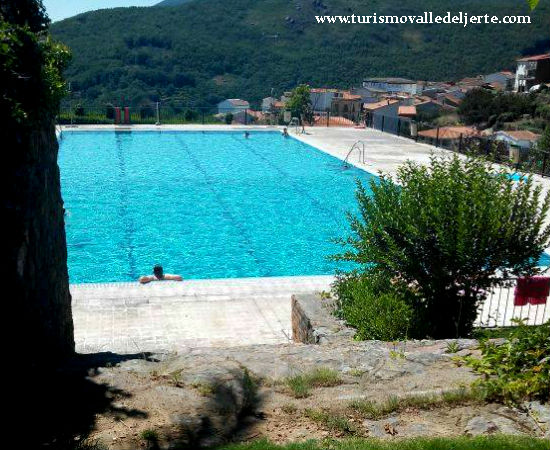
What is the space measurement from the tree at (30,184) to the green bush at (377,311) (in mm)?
3538

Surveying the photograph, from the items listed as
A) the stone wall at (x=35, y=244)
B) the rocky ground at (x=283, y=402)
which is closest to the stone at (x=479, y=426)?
the rocky ground at (x=283, y=402)

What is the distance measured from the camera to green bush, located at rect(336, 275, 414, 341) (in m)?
7.72

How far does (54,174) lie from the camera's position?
23.1 ft

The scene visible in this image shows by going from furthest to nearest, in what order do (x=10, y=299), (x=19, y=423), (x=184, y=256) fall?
(x=184, y=256), (x=10, y=299), (x=19, y=423)

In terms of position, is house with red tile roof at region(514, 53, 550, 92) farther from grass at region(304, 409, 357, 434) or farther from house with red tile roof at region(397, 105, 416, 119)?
grass at region(304, 409, 357, 434)

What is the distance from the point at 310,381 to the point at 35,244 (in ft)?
9.06

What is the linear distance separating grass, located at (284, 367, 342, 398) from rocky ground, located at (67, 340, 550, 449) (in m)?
→ 0.02

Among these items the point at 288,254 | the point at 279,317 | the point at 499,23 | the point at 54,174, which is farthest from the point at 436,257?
the point at 499,23

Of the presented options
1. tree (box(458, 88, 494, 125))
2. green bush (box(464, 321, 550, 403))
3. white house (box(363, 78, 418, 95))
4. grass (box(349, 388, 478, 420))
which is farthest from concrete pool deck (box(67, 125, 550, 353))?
white house (box(363, 78, 418, 95))

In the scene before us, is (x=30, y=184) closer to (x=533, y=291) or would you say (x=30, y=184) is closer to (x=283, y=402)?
(x=283, y=402)

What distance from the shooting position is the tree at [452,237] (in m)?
7.40

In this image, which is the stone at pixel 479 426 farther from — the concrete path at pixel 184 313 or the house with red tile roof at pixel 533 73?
the house with red tile roof at pixel 533 73

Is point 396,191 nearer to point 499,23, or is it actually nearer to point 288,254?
point 288,254

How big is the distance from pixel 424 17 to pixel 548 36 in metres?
26.4
